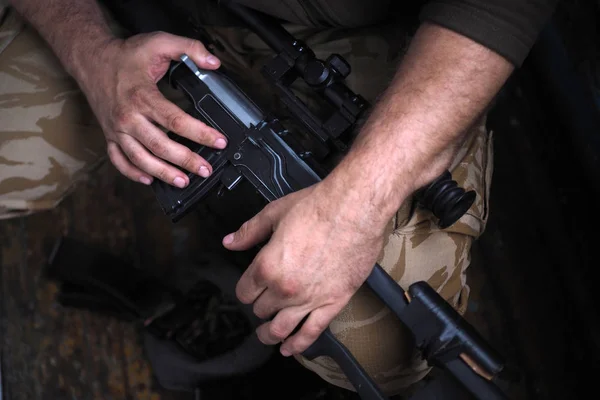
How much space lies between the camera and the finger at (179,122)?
0.83 metres

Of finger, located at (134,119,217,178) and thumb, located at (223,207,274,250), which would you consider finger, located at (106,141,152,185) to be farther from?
thumb, located at (223,207,274,250)

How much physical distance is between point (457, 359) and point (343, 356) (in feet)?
0.51

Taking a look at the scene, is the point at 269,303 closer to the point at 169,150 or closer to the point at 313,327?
the point at 313,327

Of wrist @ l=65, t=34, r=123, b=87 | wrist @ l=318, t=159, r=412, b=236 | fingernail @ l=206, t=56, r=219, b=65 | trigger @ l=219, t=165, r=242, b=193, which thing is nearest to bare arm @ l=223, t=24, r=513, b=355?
wrist @ l=318, t=159, r=412, b=236

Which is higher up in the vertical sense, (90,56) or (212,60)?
(212,60)

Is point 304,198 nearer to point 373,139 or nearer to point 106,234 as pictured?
point 373,139

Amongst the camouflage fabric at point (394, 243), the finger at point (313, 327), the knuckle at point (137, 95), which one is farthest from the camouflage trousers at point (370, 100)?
the knuckle at point (137, 95)

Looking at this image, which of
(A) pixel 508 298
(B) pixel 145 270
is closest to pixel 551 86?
(A) pixel 508 298

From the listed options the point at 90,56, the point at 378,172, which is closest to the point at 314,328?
the point at 378,172

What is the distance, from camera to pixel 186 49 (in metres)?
0.85

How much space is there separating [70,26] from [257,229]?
0.49 metres

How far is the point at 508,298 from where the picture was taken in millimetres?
1265

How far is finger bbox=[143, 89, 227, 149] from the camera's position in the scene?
83 centimetres

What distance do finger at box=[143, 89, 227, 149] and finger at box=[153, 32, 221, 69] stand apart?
64 millimetres
